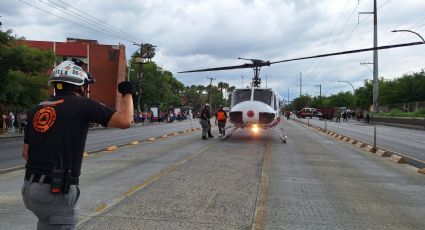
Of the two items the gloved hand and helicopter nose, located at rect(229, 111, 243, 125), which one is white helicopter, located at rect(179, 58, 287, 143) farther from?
the gloved hand

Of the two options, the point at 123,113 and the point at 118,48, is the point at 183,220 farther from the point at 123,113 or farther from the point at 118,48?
the point at 118,48

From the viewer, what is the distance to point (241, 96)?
2514cm

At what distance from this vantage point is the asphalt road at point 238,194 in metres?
7.11

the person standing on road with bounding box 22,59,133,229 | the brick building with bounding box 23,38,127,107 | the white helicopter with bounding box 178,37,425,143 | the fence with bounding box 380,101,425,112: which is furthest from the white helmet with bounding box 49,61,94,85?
→ the brick building with bounding box 23,38,127,107

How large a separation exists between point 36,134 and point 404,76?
243ft

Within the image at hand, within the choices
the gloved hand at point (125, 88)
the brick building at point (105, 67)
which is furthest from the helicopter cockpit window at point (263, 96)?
the brick building at point (105, 67)

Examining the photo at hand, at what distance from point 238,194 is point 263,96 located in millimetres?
16001

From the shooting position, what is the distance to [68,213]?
3727mm

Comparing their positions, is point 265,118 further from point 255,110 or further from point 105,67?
point 105,67

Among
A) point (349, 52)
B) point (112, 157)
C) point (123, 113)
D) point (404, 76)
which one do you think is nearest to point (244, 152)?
point (112, 157)

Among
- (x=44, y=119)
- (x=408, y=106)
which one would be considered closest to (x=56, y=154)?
(x=44, y=119)

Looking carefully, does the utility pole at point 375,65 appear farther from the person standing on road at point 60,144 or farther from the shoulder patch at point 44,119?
the shoulder patch at point 44,119

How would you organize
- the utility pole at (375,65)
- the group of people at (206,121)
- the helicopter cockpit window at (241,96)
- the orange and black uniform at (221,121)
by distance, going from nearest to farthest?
the group of people at (206,121), the helicopter cockpit window at (241,96), the orange and black uniform at (221,121), the utility pole at (375,65)

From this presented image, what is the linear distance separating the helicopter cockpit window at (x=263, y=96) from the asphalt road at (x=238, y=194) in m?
9.50
